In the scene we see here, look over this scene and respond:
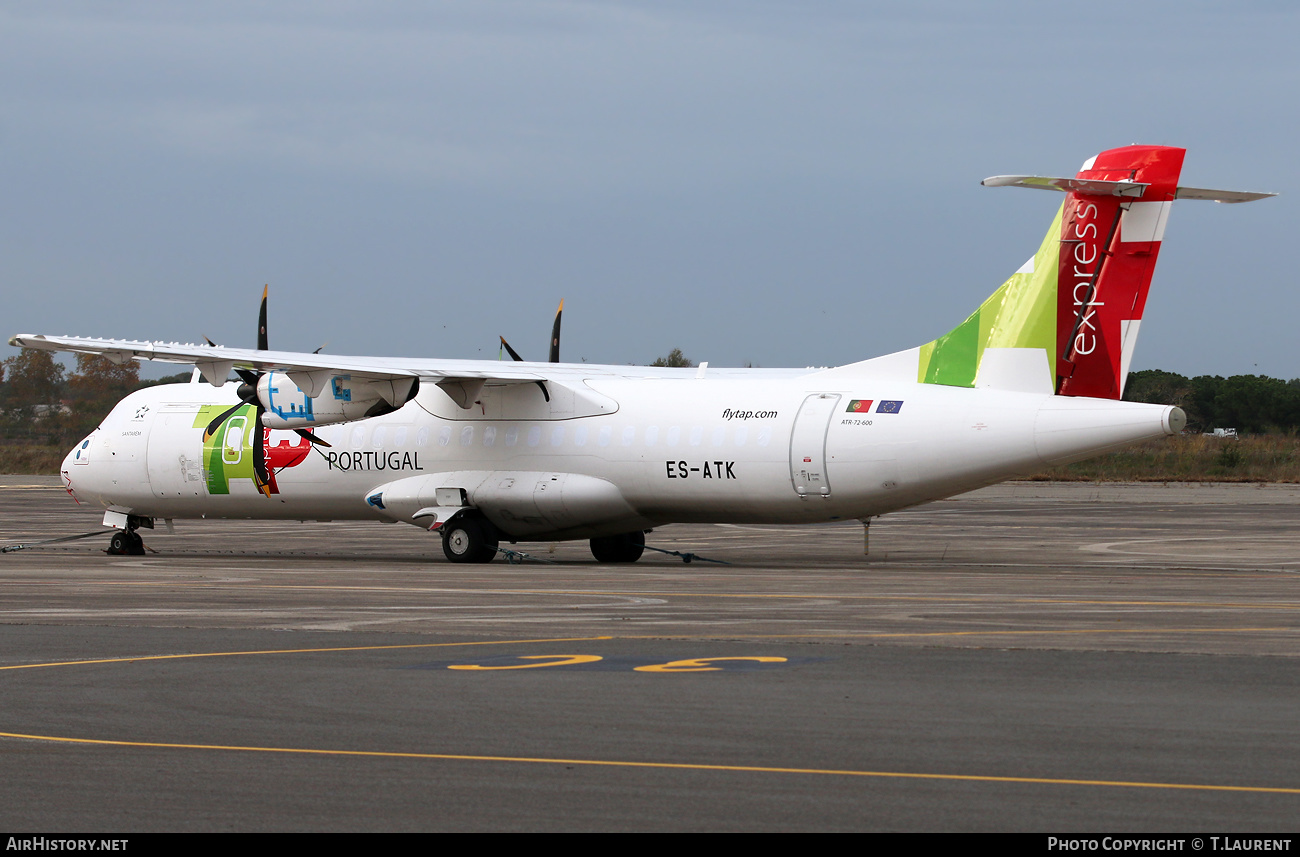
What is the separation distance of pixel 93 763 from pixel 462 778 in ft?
7.29

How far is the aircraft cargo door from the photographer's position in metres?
21.8

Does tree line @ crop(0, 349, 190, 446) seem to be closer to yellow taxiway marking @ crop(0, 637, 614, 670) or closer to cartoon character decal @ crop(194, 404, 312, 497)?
cartoon character decal @ crop(194, 404, 312, 497)

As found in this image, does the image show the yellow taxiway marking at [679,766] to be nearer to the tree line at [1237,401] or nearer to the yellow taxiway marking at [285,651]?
the yellow taxiway marking at [285,651]

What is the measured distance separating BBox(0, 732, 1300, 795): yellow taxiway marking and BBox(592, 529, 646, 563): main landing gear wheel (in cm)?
1742

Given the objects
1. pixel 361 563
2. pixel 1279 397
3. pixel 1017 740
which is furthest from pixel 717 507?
pixel 1279 397

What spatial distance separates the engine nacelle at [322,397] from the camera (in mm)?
23656

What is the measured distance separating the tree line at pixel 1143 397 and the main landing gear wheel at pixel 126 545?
52.4 meters

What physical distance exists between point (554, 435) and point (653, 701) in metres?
14.5

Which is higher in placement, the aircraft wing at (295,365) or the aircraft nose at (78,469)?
the aircraft wing at (295,365)

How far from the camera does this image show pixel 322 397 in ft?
77.8

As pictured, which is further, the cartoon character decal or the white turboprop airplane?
the cartoon character decal

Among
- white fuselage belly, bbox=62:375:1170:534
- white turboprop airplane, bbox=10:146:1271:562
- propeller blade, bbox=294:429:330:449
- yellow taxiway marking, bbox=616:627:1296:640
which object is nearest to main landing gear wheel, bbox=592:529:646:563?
white turboprop airplane, bbox=10:146:1271:562

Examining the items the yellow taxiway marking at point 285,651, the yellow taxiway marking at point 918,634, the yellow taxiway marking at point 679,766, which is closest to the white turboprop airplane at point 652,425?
the yellow taxiway marking at point 918,634
